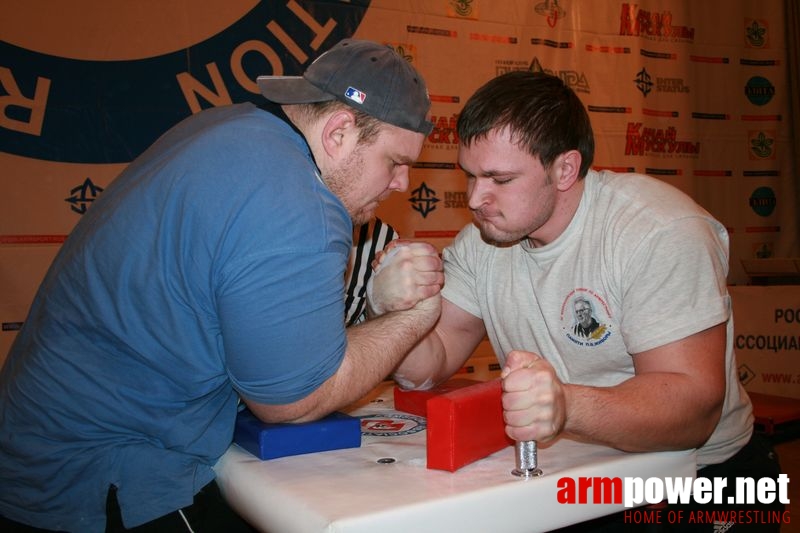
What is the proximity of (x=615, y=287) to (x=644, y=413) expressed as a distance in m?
0.36

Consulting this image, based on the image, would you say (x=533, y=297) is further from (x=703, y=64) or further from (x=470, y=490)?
(x=703, y=64)

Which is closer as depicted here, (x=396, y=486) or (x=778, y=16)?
(x=396, y=486)

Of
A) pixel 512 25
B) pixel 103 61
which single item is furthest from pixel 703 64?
pixel 103 61

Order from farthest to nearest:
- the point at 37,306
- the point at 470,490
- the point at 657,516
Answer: the point at 657,516, the point at 37,306, the point at 470,490

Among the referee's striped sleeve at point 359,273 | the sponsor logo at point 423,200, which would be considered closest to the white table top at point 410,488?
the referee's striped sleeve at point 359,273

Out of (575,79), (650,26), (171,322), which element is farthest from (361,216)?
(650,26)

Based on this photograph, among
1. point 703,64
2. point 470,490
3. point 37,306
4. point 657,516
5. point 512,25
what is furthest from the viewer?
point 703,64

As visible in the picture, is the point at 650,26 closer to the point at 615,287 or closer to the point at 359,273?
the point at 359,273

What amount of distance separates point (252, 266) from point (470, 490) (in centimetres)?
49

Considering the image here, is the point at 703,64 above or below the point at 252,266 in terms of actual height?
above

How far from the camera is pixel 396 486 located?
1.17 metres

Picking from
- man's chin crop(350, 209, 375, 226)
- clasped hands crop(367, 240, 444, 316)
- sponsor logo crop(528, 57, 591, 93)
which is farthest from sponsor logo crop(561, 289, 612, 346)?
sponsor logo crop(528, 57, 591, 93)

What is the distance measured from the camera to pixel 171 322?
123cm

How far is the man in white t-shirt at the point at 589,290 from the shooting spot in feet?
4.63
